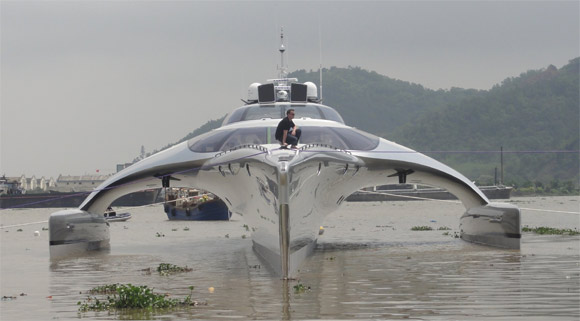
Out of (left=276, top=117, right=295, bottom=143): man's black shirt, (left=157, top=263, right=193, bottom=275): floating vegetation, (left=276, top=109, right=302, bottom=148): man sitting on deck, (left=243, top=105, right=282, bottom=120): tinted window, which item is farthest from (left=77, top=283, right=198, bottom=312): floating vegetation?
(left=243, top=105, right=282, bottom=120): tinted window

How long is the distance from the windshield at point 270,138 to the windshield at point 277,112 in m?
1.52

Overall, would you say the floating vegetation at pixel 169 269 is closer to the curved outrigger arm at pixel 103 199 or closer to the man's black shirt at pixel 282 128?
the curved outrigger arm at pixel 103 199

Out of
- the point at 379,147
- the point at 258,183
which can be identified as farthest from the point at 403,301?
the point at 379,147

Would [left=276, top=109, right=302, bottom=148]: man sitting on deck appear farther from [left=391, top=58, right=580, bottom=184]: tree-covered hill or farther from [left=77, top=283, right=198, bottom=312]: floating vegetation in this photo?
[left=391, top=58, right=580, bottom=184]: tree-covered hill

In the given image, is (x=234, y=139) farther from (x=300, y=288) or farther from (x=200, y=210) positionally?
(x=200, y=210)

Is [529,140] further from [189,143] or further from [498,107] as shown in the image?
[189,143]

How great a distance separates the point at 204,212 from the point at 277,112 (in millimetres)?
21612

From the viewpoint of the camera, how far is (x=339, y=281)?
37.1 feet

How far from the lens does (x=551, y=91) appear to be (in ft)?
589

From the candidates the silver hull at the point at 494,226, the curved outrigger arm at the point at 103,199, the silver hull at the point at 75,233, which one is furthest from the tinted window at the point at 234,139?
the silver hull at the point at 494,226

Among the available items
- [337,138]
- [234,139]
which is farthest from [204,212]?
[337,138]

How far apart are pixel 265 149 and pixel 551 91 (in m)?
179

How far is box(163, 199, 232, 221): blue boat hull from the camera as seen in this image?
1511 inches

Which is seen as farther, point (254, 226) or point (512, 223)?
point (512, 223)
